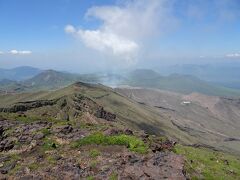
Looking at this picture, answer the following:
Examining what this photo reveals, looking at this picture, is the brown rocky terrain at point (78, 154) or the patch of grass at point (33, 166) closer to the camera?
the brown rocky terrain at point (78, 154)

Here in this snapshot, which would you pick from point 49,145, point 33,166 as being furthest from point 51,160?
point 49,145

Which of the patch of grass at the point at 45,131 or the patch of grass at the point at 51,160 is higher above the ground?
the patch of grass at the point at 45,131

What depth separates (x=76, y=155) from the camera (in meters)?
35.1

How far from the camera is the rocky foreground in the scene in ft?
98.6

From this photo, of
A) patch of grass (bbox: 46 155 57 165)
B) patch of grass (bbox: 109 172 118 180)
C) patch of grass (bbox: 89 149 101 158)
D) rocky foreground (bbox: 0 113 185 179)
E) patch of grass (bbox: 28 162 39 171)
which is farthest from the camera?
patch of grass (bbox: 89 149 101 158)

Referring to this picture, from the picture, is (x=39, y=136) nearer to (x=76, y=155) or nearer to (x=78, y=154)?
(x=78, y=154)

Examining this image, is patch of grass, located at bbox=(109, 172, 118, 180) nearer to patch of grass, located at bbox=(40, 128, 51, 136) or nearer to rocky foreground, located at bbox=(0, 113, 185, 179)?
rocky foreground, located at bbox=(0, 113, 185, 179)

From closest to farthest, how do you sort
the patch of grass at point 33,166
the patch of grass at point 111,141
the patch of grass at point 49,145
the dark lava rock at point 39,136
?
the patch of grass at point 33,166 → the patch of grass at point 111,141 → the patch of grass at point 49,145 → the dark lava rock at point 39,136

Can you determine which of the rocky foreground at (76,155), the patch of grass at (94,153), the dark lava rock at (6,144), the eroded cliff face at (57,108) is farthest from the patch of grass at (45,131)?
the eroded cliff face at (57,108)

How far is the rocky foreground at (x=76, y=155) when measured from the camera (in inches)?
1183

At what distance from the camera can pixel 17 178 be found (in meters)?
29.8

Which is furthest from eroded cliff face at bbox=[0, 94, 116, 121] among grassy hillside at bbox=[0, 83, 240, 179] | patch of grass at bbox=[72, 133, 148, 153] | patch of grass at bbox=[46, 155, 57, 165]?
patch of grass at bbox=[46, 155, 57, 165]

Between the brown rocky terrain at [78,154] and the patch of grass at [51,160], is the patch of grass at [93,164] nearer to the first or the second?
the brown rocky terrain at [78,154]

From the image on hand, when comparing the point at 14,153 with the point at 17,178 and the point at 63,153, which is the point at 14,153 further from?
the point at 17,178
